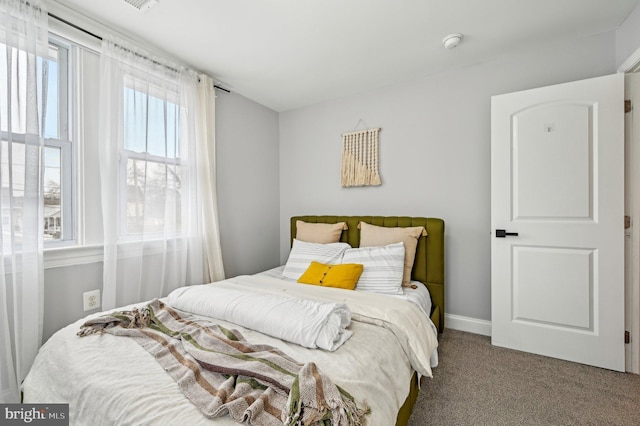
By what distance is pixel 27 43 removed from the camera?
1626 millimetres

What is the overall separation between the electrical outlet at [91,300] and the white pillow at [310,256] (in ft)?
4.53

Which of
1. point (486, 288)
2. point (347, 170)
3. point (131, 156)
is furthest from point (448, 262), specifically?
point (131, 156)

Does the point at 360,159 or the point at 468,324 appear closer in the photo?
the point at 468,324

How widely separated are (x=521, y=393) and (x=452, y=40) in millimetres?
2454

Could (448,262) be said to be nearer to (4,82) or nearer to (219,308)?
(219,308)

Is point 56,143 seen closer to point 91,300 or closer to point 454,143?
point 91,300

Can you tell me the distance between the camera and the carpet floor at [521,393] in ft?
5.12

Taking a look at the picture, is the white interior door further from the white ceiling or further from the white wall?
the white ceiling

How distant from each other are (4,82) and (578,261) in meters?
3.82

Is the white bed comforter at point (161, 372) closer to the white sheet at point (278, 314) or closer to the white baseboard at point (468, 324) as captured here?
the white sheet at point (278, 314)

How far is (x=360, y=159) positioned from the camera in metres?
3.10

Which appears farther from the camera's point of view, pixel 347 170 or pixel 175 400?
pixel 347 170

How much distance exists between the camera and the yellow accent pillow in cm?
220

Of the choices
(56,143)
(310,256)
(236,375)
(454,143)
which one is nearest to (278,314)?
(236,375)
